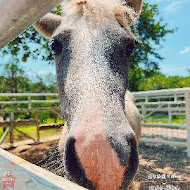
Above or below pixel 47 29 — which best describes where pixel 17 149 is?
below

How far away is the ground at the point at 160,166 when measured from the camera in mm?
4237

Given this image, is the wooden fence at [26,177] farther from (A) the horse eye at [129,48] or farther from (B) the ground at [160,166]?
(B) the ground at [160,166]

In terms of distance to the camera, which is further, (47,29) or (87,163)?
(47,29)

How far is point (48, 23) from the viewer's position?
2.97 meters

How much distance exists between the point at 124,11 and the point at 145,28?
7347 mm

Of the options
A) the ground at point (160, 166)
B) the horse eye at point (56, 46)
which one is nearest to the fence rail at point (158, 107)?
the ground at point (160, 166)

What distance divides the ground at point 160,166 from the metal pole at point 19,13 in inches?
76.9

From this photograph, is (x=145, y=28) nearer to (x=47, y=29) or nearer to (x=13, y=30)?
(x=47, y=29)

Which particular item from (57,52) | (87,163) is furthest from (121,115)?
(57,52)

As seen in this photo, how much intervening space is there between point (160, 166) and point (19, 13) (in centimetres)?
528

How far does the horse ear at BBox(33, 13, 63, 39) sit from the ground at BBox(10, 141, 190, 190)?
139 centimetres

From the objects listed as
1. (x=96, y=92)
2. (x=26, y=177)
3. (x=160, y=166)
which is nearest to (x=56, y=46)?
(x=96, y=92)

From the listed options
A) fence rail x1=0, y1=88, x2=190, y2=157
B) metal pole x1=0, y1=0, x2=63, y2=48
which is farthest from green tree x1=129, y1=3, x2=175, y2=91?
metal pole x1=0, y1=0, x2=63, y2=48

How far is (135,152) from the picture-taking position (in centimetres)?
149
